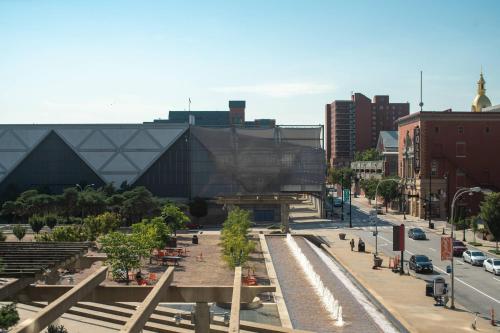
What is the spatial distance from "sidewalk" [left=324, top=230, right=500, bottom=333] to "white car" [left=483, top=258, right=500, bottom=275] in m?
7.12

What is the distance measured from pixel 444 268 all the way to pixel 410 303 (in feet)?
55.4

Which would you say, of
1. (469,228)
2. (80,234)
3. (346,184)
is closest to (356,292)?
(80,234)

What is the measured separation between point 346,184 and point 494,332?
138920 mm

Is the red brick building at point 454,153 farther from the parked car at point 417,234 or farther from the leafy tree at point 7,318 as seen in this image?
the leafy tree at point 7,318

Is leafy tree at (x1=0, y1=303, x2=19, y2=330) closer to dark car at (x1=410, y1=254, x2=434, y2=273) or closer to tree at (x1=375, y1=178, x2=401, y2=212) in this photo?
dark car at (x1=410, y1=254, x2=434, y2=273)

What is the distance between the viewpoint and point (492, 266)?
47062 millimetres

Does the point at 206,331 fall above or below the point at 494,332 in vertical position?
above

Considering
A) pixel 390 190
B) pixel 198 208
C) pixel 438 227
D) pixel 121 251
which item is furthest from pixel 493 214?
pixel 390 190

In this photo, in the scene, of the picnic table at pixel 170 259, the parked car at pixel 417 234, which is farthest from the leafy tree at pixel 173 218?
the parked car at pixel 417 234

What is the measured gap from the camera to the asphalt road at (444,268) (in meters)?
37.0

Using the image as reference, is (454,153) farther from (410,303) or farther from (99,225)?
(410,303)

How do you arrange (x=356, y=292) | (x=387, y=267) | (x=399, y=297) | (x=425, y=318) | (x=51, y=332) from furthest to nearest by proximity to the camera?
(x=387, y=267), (x=399, y=297), (x=356, y=292), (x=425, y=318), (x=51, y=332)

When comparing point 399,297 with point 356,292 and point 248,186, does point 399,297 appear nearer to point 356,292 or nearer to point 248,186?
point 356,292

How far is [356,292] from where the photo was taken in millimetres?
33156
